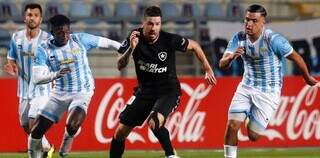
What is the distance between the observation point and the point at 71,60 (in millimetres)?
15000

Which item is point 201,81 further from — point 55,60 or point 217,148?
point 55,60

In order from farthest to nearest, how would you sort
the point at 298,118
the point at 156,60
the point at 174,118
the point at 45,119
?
the point at 298,118 < the point at 174,118 < the point at 45,119 < the point at 156,60

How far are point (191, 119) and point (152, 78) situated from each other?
7176 millimetres

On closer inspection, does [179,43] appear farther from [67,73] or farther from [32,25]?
[32,25]

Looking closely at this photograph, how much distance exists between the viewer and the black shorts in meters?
13.3

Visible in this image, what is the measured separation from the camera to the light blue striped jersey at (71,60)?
14883 mm

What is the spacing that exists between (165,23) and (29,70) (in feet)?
25.8

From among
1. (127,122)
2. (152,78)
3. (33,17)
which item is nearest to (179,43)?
(152,78)

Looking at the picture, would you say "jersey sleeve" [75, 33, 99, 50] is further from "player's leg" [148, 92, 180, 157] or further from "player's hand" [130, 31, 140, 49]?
"player's hand" [130, 31, 140, 49]

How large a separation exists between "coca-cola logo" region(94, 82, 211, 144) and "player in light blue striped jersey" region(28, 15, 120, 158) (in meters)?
4.83

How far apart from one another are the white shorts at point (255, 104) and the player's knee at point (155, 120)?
3.68ft

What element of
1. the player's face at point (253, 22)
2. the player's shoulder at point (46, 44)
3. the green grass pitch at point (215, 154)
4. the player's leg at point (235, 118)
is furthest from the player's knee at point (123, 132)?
the green grass pitch at point (215, 154)

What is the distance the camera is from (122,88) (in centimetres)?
2048

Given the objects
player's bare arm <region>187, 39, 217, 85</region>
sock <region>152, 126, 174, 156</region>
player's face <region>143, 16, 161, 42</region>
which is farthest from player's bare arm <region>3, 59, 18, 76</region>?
player's bare arm <region>187, 39, 217, 85</region>
